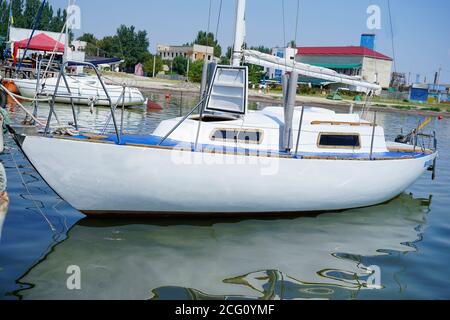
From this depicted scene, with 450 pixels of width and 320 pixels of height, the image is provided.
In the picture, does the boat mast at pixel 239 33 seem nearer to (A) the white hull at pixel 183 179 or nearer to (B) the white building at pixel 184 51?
(A) the white hull at pixel 183 179

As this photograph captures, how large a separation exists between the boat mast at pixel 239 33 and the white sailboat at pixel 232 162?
0.02 metres

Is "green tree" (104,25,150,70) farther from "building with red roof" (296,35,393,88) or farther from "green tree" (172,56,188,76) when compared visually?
"building with red roof" (296,35,393,88)

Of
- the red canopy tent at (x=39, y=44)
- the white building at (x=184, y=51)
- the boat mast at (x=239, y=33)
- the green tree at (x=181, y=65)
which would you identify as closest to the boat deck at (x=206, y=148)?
the boat mast at (x=239, y=33)

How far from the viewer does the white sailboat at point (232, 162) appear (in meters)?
8.47

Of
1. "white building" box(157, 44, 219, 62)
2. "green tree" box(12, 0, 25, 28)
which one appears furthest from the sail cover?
"green tree" box(12, 0, 25, 28)

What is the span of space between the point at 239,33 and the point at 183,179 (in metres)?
3.73

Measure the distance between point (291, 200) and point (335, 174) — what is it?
104cm

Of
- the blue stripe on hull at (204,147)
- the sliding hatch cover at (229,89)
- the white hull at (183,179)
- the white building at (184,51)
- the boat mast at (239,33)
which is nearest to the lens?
the white hull at (183,179)

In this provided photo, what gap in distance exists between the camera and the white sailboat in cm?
847

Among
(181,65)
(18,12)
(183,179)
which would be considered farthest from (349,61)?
(18,12)

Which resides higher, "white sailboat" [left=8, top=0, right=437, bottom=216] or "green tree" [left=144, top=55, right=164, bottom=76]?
"green tree" [left=144, top=55, right=164, bottom=76]

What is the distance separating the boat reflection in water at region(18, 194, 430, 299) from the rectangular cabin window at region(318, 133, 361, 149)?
1.54 metres

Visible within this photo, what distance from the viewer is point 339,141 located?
1077 centimetres
